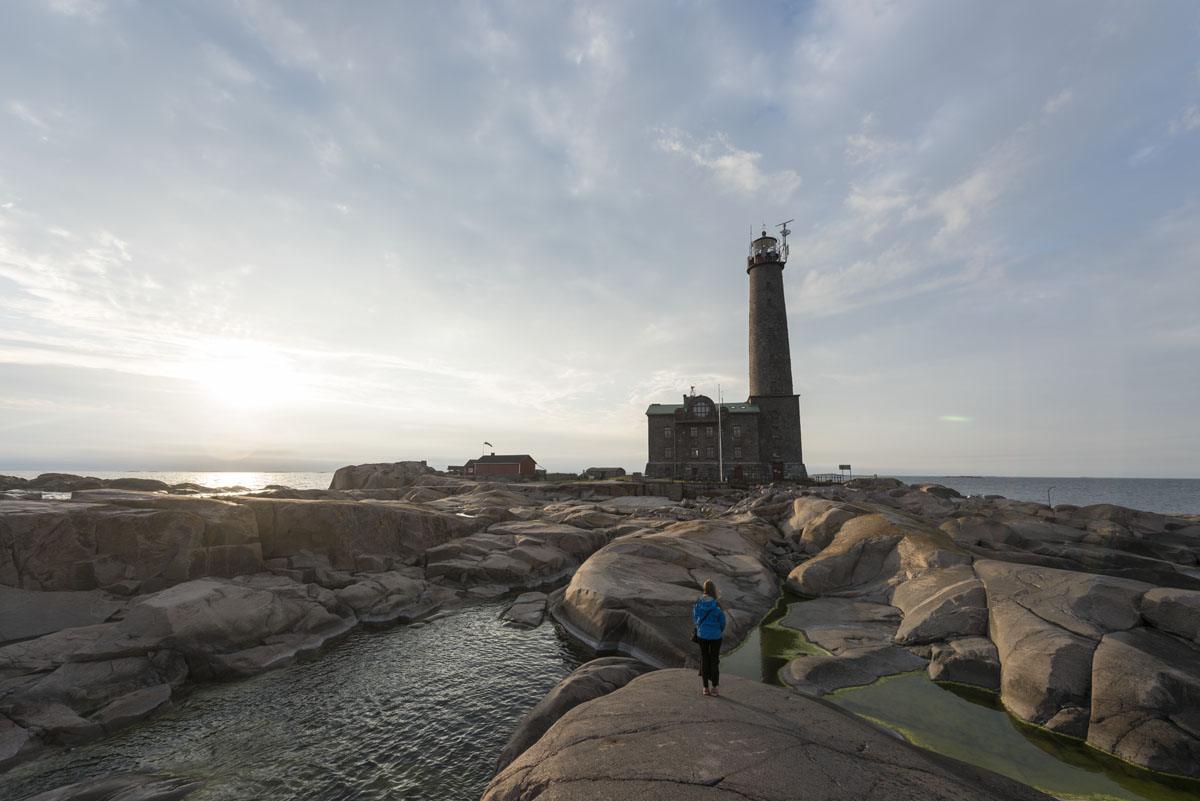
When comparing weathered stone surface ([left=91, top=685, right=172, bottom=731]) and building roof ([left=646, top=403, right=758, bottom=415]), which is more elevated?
building roof ([left=646, top=403, right=758, bottom=415])

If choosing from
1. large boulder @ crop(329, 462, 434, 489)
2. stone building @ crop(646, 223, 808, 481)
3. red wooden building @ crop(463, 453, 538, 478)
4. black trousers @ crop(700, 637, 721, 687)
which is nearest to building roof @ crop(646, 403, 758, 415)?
stone building @ crop(646, 223, 808, 481)

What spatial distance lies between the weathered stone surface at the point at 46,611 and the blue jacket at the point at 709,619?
1643 centimetres

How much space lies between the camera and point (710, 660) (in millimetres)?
8195

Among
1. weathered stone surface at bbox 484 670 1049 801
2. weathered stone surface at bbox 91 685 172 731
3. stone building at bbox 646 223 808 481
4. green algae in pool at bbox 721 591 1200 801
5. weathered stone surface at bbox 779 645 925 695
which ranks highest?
stone building at bbox 646 223 808 481

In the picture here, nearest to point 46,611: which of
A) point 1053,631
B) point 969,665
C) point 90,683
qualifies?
point 90,683

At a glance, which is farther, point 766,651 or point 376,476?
point 376,476

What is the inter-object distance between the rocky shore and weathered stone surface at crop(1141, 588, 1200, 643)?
4 cm

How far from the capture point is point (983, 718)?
981 cm

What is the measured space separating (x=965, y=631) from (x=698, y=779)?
1175 cm

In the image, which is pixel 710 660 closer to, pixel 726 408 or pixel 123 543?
pixel 123 543

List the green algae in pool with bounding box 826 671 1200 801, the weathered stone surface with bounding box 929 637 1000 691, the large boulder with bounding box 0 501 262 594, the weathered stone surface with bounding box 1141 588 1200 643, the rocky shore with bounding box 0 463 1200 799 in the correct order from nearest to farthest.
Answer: the rocky shore with bounding box 0 463 1200 799 → the green algae in pool with bounding box 826 671 1200 801 → the weathered stone surface with bounding box 1141 588 1200 643 → the weathered stone surface with bounding box 929 637 1000 691 → the large boulder with bounding box 0 501 262 594

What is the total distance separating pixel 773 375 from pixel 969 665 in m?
53.1

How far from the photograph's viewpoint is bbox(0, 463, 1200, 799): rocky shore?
20.8 ft

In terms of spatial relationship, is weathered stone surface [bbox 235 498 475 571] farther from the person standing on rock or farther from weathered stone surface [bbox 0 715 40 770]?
the person standing on rock
